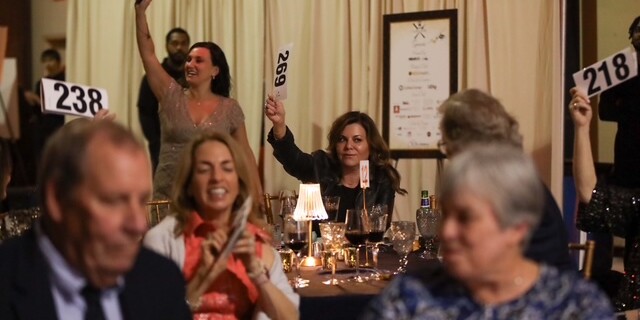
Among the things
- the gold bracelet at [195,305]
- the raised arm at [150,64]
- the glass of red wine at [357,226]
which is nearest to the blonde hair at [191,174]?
the gold bracelet at [195,305]

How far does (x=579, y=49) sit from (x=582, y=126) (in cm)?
434

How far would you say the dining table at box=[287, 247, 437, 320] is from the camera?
330 cm

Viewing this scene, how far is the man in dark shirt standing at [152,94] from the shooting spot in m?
7.10

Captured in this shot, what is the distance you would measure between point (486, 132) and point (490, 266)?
1.00 m

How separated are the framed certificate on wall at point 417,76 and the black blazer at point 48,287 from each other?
4279mm

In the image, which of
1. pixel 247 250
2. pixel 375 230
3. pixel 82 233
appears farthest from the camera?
pixel 375 230

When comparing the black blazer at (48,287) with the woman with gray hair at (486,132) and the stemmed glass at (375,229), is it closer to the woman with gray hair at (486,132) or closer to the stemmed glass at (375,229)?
the woman with gray hair at (486,132)

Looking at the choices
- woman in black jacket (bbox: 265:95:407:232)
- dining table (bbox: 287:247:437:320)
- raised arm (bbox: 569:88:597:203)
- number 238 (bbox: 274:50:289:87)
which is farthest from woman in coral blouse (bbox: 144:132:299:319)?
number 238 (bbox: 274:50:289:87)

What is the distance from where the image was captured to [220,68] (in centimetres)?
569

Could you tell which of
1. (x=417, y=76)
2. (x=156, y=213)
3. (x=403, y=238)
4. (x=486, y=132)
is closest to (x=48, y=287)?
(x=486, y=132)

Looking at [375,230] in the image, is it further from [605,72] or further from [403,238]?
[605,72]

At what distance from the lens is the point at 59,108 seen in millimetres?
4113

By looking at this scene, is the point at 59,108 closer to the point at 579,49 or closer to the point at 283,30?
the point at 283,30

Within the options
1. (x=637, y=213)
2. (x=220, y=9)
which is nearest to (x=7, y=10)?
(x=220, y=9)
